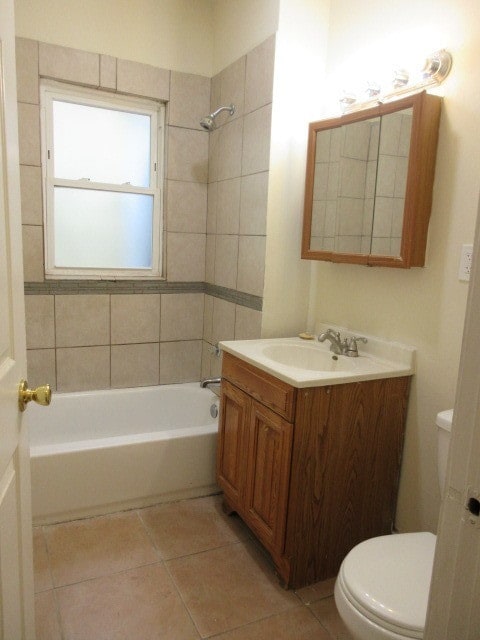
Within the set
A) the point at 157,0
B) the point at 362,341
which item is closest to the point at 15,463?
the point at 362,341

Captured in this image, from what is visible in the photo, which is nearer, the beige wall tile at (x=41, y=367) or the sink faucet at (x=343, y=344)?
the sink faucet at (x=343, y=344)

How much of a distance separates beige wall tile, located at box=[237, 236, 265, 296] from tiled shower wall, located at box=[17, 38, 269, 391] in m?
0.03

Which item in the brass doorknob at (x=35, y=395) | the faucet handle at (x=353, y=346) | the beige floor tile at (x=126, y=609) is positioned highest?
the brass doorknob at (x=35, y=395)

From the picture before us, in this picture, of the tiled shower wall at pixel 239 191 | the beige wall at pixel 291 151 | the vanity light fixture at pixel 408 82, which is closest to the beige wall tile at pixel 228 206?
Result: the tiled shower wall at pixel 239 191

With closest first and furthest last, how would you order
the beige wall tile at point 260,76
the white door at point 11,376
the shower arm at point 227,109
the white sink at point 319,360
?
1. the white door at point 11,376
2. the white sink at point 319,360
3. the beige wall tile at point 260,76
4. the shower arm at point 227,109

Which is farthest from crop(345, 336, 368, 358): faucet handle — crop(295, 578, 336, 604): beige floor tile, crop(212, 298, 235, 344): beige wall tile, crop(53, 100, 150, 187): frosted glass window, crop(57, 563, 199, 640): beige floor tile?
crop(53, 100, 150, 187): frosted glass window

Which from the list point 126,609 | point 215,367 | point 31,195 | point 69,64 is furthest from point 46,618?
point 69,64

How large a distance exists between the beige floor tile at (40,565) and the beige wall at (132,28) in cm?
247

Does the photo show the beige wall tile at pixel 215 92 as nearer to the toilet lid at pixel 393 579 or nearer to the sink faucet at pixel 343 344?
the sink faucet at pixel 343 344

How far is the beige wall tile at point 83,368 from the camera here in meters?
2.71

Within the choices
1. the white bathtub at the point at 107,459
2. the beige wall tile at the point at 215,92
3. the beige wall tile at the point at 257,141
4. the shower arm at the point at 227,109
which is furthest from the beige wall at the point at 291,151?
the white bathtub at the point at 107,459

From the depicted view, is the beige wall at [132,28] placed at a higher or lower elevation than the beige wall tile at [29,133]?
higher

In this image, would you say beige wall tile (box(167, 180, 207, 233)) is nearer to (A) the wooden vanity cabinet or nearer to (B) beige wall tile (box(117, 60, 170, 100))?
(B) beige wall tile (box(117, 60, 170, 100))

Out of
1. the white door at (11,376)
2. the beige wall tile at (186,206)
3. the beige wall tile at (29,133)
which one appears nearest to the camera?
the white door at (11,376)
